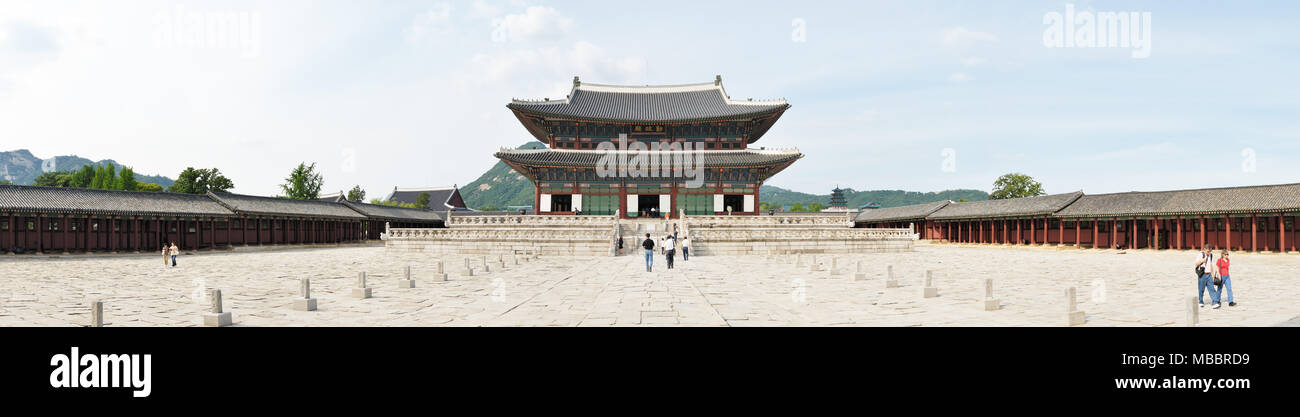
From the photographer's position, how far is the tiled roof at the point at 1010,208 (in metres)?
44.3

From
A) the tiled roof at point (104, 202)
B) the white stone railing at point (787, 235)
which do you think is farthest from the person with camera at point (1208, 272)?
the tiled roof at point (104, 202)

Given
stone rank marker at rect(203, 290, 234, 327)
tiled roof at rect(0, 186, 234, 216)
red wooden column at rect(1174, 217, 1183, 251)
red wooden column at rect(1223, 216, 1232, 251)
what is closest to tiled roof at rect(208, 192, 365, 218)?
tiled roof at rect(0, 186, 234, 216)

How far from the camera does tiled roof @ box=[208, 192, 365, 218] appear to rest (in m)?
40.0

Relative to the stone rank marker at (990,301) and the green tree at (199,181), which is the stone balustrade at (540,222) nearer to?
the stone rank marker at (990,301)

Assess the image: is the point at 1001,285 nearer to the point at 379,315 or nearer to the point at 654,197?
the point at 379,315

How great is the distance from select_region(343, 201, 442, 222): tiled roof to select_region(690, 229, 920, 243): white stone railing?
33.8 m

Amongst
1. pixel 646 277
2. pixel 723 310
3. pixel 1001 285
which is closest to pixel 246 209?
pixel 646 277

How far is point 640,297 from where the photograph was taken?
12.8 metres

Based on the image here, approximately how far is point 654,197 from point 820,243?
18.9 meters

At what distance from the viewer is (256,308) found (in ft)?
38.5

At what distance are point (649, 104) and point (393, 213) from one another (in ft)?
84.7

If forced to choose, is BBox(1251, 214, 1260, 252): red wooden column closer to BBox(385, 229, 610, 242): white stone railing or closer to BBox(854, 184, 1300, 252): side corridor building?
BBox(854, 184, 1300, 252): side corridor building

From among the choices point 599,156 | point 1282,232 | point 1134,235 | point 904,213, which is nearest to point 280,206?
point 599,156

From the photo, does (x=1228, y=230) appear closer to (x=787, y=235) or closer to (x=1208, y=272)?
(x=787, y=235)
